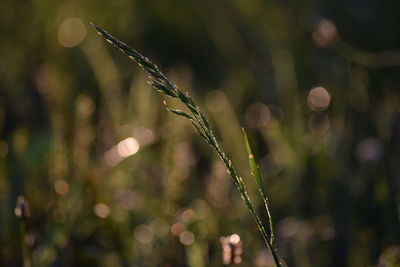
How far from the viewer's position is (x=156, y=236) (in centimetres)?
114

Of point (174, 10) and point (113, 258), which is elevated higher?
point (113, 258)

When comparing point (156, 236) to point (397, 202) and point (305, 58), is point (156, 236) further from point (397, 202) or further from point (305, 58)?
point (305, 58)

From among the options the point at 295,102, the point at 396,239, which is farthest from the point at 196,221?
the point at 295,102

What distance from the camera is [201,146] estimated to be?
5.56 feet

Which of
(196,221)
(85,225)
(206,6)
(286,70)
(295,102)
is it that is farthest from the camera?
(206,6)

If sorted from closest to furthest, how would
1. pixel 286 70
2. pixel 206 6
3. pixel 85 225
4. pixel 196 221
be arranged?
1. pixel 196 221
2. pixel 85 225
3. pixel 286 70
4. pixel 206 6

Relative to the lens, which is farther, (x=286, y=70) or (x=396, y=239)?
(x=286, y=70)

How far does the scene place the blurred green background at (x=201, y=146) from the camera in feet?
3.72

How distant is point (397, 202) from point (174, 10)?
5.22ft

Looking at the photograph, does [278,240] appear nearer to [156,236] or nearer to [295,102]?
[156,236]

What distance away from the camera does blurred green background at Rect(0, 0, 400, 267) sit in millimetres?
1134

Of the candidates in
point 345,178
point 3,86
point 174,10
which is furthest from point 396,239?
point 174,10

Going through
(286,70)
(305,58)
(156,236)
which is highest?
(156,236)

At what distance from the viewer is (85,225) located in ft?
3.91
